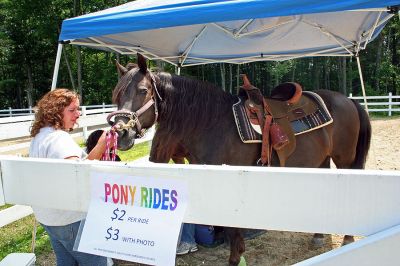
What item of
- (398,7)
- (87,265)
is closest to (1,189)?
(87,265)

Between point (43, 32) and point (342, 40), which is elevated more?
point (43, 32)

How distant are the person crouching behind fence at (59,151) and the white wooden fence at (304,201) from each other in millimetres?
794

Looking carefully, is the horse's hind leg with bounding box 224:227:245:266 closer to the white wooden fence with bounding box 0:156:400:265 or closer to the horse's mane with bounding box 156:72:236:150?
the horse's mane with bounding box 156:72:236:150

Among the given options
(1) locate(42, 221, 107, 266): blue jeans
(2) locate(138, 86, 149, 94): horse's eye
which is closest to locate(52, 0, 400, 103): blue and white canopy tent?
(2) locate(138, 86, 149, 94): horse's eye

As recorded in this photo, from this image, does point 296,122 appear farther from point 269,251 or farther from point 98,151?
point 98,151

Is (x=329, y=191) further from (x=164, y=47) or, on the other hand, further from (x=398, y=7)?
(x=164, y=47)

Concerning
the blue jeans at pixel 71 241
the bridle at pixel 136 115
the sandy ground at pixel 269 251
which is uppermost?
the bridle at pixel 136 115

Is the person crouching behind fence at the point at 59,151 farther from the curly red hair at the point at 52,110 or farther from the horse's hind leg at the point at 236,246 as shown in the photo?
the horse's hind leg at the point at 236,246

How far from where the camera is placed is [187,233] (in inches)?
142

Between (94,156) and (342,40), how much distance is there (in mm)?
4425

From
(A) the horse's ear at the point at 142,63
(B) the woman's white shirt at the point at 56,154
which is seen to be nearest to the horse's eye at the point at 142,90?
(A) the horse's ear at the point at 142,63

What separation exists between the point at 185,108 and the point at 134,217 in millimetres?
1838

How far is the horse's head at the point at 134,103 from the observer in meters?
2.56

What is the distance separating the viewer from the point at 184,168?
120 centimetres
